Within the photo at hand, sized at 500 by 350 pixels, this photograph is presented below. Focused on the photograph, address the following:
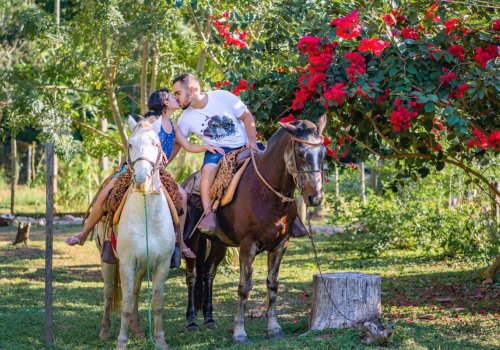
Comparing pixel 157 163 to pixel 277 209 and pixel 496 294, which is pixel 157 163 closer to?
pixel 277 209

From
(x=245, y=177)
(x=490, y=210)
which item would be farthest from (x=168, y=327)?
(x=490, y=210)

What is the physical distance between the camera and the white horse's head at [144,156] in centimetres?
661

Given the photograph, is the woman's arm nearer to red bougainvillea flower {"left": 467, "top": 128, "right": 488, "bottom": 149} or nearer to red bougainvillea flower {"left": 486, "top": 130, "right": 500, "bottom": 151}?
red bougainvillea flower {"left": 467, "top": 128, "right": 488, "bottom": 149}

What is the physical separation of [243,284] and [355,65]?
2377mm

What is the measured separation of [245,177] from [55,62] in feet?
24.8

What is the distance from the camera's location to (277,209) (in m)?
7.39

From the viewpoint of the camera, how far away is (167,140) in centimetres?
792

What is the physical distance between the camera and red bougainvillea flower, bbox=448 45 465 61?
777 centimetres

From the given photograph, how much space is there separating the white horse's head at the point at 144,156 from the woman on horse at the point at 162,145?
688mm

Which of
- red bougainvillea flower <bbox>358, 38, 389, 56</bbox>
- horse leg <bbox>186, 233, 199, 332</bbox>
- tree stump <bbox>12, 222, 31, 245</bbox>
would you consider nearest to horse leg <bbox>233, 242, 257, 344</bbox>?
horse leg <bbox>186, 233, 199, 332</bbox>

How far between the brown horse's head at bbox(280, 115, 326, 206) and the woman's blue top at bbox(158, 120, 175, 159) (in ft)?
4.77

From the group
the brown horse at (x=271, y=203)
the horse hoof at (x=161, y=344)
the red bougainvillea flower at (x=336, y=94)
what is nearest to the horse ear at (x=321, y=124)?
the brown horse at (x=271, y=203)

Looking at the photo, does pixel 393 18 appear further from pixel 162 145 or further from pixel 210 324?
pixel 210 324

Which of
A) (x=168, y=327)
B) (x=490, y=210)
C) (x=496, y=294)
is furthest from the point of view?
(x=490, y=210)
